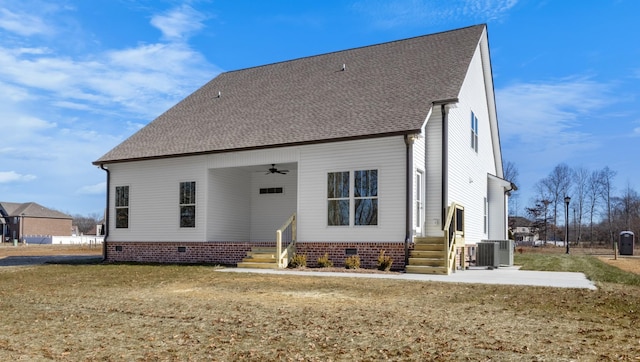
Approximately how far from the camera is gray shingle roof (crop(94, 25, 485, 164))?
1798 cm

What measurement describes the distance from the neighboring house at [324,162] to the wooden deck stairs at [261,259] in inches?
7.5

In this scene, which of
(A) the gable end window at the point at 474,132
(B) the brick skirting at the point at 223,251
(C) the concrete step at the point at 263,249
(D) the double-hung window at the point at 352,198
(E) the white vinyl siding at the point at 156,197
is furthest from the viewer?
(A) the gable end window at the point at 474,132

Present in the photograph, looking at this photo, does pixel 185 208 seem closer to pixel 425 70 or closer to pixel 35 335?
pixel 425 70

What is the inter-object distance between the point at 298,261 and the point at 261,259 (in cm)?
131

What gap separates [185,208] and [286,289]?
9.97m

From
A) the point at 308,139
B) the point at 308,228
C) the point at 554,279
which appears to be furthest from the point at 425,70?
the point at 554,279

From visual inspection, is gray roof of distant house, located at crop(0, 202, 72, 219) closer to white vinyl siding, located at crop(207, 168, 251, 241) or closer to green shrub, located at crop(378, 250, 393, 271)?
white vinyl siding, located at crop(207, 168, 251, 241)

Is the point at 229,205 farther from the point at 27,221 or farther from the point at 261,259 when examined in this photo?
the point at 27,221

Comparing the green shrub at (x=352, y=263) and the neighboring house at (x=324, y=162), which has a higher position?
the neighboring house at (x=324, y=162)

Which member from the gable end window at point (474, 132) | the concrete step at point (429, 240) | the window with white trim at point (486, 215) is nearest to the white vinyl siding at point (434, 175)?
the concrete step at point (429, 240)

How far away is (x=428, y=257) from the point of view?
52.3 ft

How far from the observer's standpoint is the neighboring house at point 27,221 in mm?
84812

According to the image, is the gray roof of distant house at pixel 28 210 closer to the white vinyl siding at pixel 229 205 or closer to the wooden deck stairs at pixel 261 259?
the white vinyl siding at pixel 229 205

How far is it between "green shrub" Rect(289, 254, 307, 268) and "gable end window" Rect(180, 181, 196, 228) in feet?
16.0
